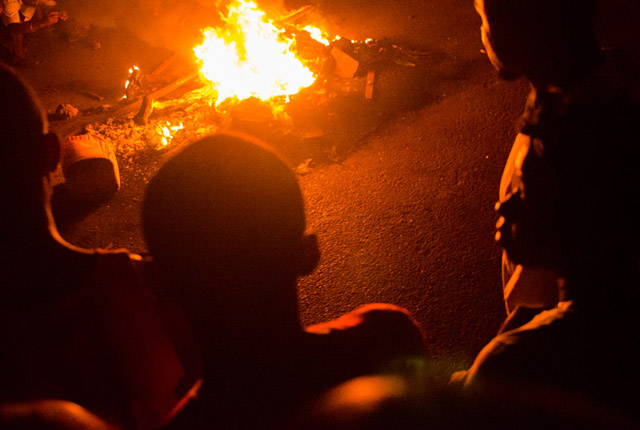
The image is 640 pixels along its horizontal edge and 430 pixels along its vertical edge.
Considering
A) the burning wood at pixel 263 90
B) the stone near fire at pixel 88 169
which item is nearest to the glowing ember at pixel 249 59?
the burning wood at pixel 263 90

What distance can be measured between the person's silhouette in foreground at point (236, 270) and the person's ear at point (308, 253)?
0.06 meters

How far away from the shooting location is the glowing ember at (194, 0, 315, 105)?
642cm

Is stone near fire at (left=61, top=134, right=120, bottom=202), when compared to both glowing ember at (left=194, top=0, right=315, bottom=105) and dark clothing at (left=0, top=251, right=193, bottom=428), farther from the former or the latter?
dark clothing at (left=0, top=251, right=193, bottom=428)

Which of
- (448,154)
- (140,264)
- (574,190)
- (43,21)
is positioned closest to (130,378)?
(140,264)

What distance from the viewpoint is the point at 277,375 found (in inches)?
49.9

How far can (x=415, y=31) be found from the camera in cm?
764

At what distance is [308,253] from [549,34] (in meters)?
1.52

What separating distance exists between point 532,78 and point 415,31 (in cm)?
599

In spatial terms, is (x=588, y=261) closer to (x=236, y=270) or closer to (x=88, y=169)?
(x=236, y=270)

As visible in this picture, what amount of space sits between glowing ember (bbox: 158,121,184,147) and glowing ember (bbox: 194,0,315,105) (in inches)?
26.5

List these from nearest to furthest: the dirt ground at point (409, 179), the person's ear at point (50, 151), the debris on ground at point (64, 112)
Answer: the person's ear at point (50, 151)
the dirt ground at point (409, 179)
the debris on ground at point (64, 112)

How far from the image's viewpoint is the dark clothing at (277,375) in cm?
120

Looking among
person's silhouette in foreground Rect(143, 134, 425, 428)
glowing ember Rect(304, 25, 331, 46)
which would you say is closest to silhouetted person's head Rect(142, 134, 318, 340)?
person's silhouette in foreground Rect(143, 134, 425, 428)

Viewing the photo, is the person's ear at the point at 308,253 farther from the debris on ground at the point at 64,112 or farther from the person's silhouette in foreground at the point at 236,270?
the debris on ground at the point at 64,112
